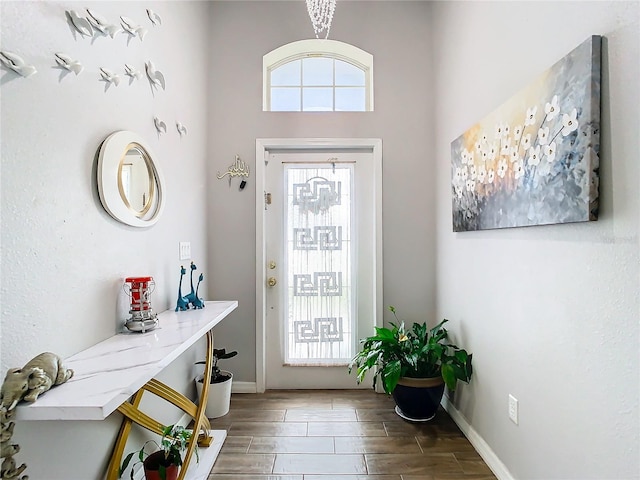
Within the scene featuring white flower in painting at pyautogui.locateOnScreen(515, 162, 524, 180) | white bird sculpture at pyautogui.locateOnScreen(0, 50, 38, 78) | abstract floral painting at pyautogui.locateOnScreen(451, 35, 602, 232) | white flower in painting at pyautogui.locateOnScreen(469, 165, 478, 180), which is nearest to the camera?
white bird sculpture at pyautogui.locateOnScreen(0, 50, 38, 78)

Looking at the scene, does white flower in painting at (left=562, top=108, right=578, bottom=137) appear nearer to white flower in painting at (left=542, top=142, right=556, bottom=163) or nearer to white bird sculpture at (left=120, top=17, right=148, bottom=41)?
white flower in painting at (left=542, top=142, right=556, bottom=163)

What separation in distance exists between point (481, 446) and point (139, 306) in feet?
6.41

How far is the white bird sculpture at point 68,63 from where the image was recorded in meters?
1.23

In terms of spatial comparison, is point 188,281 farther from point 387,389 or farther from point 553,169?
point 553,169

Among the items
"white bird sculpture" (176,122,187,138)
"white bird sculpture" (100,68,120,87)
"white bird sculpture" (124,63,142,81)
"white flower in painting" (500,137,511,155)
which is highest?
"white bird sculpture" (124,63,142,81)

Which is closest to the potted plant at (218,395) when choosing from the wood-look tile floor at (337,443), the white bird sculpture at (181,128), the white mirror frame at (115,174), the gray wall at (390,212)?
the wood-look tile floor at (337,443)

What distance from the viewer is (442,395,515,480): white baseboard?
1.79 m

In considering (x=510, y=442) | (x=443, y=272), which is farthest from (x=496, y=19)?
(x=510, y=442)

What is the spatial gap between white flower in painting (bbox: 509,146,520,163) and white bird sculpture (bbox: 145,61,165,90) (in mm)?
1842

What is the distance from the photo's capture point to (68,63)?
4.14 ft

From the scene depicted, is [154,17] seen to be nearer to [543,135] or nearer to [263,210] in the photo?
[263,210]

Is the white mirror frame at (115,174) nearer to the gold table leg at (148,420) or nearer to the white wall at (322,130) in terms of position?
the gold table leg at (148,420)

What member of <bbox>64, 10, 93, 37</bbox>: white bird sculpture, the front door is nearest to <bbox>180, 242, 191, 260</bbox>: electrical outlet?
the front door

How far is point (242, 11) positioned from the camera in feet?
9.41
